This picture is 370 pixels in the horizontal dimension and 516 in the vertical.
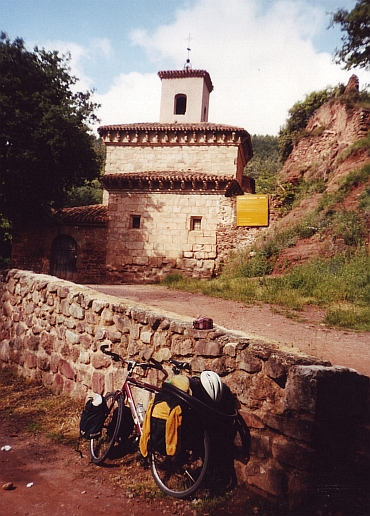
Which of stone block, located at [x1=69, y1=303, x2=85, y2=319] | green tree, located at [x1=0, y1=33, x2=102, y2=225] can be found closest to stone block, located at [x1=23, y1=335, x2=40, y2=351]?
stone block, located at [x1=69, y1=303, x2=85, y2=319]

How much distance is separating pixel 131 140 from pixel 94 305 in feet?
52.9

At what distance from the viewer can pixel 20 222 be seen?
1723cm

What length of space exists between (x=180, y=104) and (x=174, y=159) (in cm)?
635

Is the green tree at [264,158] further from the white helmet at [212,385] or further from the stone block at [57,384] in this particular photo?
the white helmet at [212,385]

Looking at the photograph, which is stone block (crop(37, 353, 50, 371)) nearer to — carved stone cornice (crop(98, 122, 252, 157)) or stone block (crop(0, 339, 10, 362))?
stone block (crop(0, 339, 10, 362))

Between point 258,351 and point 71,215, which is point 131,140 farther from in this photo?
point 258,351

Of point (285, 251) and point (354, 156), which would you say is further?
point (354, 156)

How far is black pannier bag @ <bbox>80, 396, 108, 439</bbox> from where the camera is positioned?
12.9ft

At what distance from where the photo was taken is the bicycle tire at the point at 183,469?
10.2 ft

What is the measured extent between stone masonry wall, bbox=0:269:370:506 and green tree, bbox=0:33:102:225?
448 inches

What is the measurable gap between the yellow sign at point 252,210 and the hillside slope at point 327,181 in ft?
1.43

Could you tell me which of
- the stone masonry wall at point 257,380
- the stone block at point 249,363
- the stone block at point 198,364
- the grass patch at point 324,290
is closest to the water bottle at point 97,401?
the stone masonry wall at point 257,380

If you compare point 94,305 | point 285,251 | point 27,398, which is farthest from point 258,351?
point 285,251

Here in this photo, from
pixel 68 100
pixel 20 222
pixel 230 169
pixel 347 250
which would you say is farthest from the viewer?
pixel 230 169
